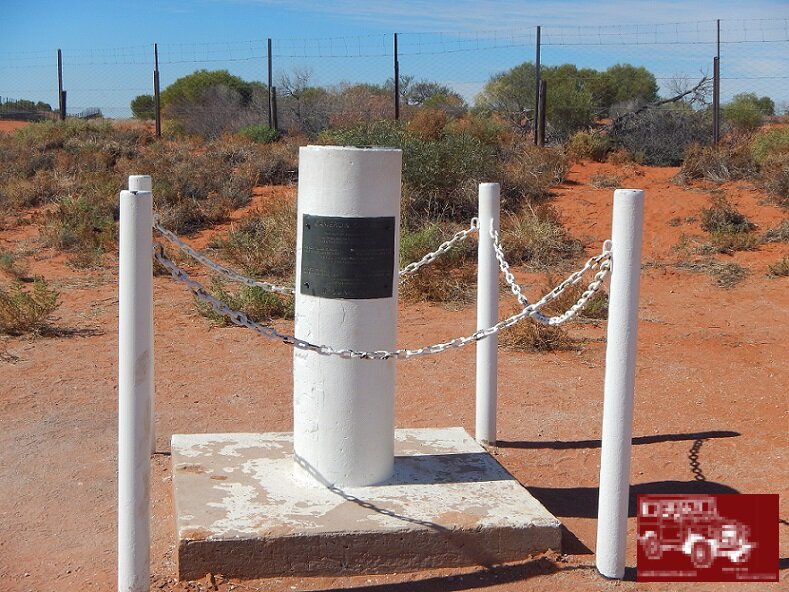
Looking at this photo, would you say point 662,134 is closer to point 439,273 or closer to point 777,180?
point 777,180

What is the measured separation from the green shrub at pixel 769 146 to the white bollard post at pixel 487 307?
12344 millimetres

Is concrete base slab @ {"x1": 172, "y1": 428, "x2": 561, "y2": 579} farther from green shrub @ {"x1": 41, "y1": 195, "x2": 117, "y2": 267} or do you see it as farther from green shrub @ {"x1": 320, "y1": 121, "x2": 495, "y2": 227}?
green shrub @ {"x1": 320, "y1": 121, "x2": 495, "y2": 227}

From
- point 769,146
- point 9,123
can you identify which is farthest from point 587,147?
point 9,123

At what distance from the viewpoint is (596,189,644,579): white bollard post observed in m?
3.90

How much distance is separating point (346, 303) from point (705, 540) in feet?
6.04

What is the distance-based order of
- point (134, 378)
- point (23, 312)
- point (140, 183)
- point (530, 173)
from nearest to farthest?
point (134, 378) → point (140, 183) → point (23, 312) → point (530, 173)

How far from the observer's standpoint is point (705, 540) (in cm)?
427

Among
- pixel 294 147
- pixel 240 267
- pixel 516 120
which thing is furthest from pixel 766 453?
pixel 516 120

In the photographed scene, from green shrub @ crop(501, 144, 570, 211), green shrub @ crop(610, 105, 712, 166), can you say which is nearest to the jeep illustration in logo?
green shrub @ crop(501, 144, 570, 211)

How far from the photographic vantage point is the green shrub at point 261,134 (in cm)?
2223

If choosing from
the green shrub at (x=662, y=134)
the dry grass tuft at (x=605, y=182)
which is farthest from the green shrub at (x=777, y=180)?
the green shrub at (x=662, y=134)

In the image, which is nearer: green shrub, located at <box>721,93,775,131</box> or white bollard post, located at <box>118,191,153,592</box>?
white bollard post, located at <box>118,191,153,592</box>

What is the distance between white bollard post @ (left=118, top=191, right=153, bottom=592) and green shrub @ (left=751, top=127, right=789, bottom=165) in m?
14.7

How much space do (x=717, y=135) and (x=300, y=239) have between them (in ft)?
51.7
